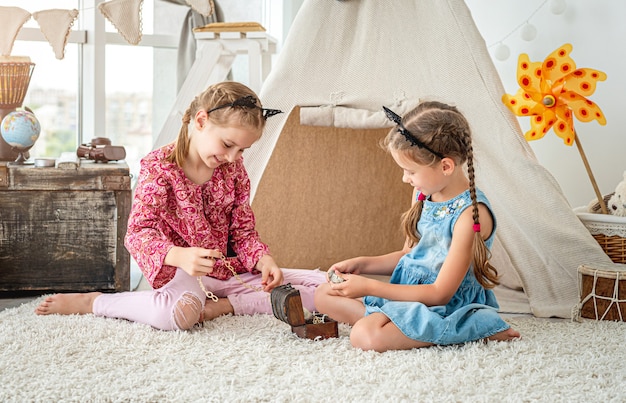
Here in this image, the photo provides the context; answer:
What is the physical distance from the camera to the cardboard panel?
2.58m

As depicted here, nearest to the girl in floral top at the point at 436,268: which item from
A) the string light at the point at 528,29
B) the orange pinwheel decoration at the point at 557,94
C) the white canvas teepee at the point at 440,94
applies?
the white canvas teepee at the point at 440,94

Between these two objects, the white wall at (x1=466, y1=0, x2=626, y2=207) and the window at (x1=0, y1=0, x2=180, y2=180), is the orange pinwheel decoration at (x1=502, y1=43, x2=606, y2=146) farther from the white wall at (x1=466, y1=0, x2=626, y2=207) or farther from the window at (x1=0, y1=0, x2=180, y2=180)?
the window at (x1=0, y1=0, x2=180, y2=180)

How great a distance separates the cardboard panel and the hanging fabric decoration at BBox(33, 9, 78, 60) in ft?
2.63

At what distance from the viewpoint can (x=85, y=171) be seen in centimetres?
215

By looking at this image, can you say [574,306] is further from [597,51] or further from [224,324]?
[597,51]

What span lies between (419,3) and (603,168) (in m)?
0.97

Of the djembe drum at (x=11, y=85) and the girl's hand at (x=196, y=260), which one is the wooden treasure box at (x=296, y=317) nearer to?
the girl's hand at (x=196, y=260)

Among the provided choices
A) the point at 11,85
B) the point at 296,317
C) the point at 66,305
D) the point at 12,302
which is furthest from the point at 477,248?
the point at 11,85

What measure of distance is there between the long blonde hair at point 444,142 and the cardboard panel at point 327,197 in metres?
0.92

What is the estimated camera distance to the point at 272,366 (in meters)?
1.46

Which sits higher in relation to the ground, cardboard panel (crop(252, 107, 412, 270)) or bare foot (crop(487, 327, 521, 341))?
cardboard panel (crop(252, 107, 412, 270))

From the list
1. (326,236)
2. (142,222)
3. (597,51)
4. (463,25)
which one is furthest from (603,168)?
(142,222)

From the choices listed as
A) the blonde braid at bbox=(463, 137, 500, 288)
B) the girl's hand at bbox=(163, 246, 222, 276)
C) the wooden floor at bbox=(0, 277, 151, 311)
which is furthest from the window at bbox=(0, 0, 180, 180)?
the blonde braid at bbox=(463, 137, 500, 288)

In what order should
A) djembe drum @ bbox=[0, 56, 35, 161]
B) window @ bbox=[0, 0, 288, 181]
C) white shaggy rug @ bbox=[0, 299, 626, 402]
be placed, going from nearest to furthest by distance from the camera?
white shaggy rug @ bbox=[0, 299, 626, 402], djembe drum @ bbox=[0, 56, 35, 161], window @ bbox=[0, 0, 288, 181]
